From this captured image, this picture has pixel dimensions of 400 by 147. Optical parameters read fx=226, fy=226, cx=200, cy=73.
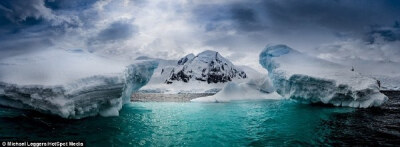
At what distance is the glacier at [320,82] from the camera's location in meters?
19.6

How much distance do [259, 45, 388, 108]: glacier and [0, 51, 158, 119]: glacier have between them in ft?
59.9

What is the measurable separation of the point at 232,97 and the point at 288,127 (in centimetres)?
2745

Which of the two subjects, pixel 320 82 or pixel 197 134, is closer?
pixel 197 134

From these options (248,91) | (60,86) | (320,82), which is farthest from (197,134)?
(248,91)

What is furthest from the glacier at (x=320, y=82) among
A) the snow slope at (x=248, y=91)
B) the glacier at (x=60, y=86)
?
the glacier at (x=60, y=86)

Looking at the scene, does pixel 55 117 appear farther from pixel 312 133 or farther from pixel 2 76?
pixel 312 133

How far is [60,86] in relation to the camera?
32.9 ft

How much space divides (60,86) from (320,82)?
21211 mm

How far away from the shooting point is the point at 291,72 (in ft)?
78.8

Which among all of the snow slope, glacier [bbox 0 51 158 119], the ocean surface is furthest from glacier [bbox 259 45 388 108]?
glacier [bbox 0 51 158 119]

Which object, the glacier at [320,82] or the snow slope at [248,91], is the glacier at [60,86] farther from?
the snow slope at [248,91]

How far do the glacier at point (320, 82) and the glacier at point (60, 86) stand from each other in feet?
59.9

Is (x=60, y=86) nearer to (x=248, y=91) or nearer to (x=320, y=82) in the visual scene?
(x=320, y=82)

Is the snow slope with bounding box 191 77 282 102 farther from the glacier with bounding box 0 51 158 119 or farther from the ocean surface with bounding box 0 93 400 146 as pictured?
the glacier with bounding box 0 51 158 119
